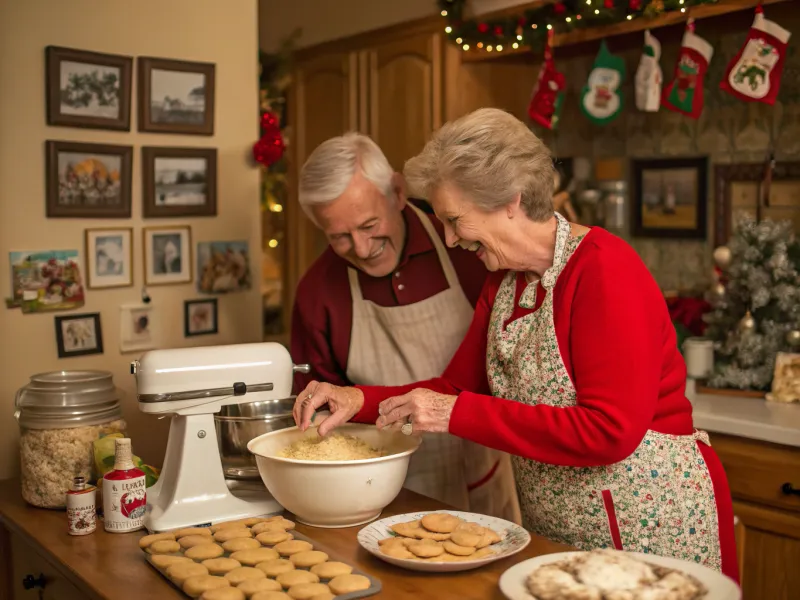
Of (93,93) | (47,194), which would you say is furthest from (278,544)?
(93,93)

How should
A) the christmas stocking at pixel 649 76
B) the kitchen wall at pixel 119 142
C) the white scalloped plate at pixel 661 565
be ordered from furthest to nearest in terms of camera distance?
the christmas stocking at pixel 649 76
the kitchen wall at pixel 119 142
the white scalloped plate at pixel 661 565

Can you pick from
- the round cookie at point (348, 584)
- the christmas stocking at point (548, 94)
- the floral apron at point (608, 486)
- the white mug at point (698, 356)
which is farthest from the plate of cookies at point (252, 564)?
the christmas stocking at point (548, 94)

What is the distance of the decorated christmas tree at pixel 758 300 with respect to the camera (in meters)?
2.75

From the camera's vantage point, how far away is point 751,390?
2818 millimetres

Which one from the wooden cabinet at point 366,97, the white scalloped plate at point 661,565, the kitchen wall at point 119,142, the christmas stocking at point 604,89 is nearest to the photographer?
the white scalloped plate at point 661,565

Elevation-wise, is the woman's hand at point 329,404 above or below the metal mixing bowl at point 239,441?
above

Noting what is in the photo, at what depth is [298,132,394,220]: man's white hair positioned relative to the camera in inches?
80.3

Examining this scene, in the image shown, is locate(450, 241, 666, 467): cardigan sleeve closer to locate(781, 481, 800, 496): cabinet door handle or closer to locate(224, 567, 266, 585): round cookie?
locate(224, 567, 266, 585): round cookie

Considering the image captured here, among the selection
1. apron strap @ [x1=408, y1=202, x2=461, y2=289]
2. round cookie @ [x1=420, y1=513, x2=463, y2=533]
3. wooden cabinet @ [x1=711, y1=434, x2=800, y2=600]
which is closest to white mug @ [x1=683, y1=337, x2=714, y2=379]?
wooden cabinet @ [x1=711, y1=434, x2=800, y2=600]

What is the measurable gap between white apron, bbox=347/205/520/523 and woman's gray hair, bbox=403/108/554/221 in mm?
594

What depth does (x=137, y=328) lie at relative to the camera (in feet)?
7.91

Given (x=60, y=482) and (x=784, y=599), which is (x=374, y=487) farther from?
(x=784, y=599)

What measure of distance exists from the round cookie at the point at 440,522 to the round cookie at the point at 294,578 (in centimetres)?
24

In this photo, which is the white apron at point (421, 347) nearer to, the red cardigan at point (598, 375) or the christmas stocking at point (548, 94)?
the red cardigan at point (598, 375)
